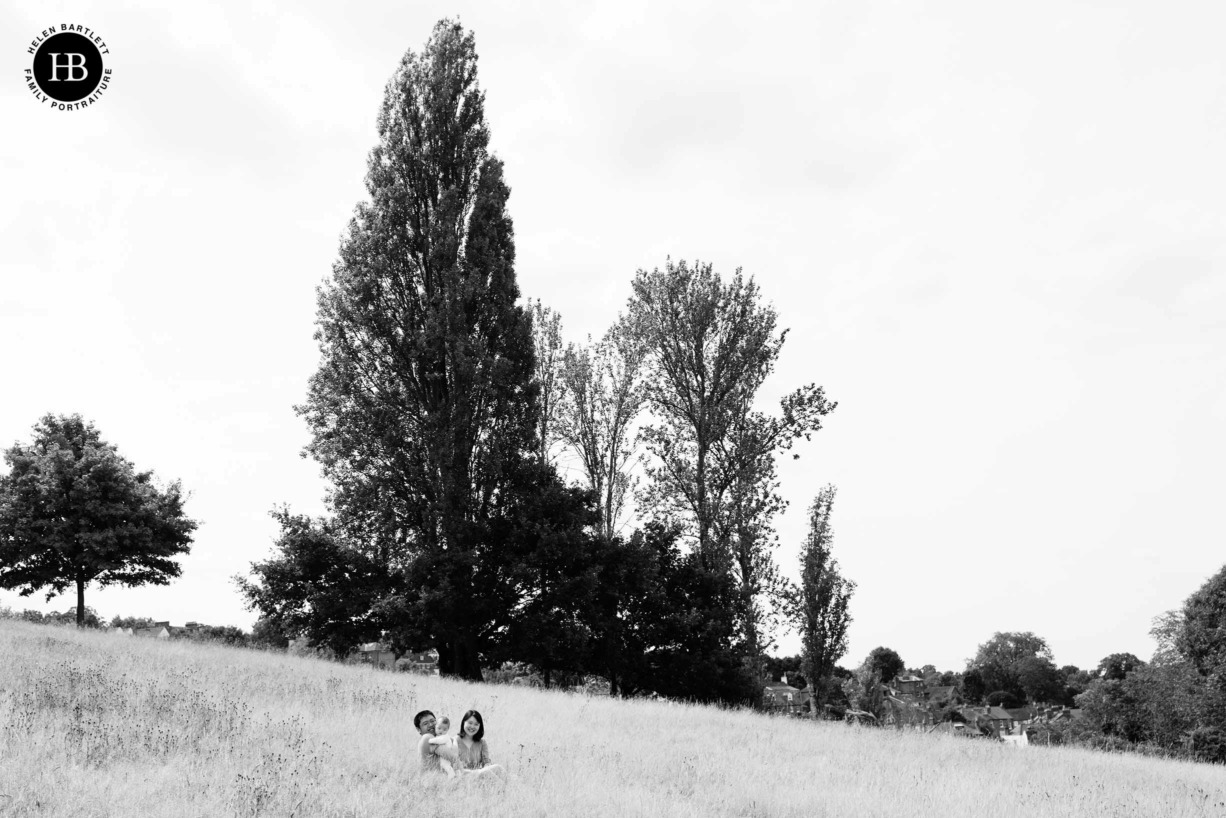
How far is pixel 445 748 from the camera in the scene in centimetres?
1051

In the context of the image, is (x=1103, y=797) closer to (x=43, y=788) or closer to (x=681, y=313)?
(x=43, y=788)

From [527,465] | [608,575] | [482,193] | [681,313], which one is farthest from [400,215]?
[608,575]

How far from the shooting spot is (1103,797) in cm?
1251

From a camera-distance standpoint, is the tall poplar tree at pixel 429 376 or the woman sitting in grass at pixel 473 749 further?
the tall poplar tree at pixel 429 376

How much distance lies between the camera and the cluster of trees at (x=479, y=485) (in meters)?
23.8

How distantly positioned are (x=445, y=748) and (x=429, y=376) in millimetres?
15086

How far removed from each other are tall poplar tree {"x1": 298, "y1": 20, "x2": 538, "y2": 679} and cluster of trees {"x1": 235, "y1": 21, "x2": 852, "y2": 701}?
0.20ft

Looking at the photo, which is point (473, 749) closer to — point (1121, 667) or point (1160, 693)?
point (1160, 693)

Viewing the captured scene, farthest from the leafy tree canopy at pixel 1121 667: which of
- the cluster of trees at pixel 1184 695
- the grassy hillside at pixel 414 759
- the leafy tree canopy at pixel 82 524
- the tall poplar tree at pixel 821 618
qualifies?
the leafy tree canopy at pixel 82 524

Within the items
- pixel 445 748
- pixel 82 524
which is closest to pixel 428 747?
pixel 445 748

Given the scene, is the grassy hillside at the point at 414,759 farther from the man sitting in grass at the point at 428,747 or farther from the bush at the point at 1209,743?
the bush at the point at 1209,743

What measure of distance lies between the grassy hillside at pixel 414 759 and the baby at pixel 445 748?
16.1 inches

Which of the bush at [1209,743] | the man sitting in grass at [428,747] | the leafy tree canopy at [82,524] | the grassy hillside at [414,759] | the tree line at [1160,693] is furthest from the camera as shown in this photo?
the bush at [1209,743]

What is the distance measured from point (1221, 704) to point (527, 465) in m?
31.3
